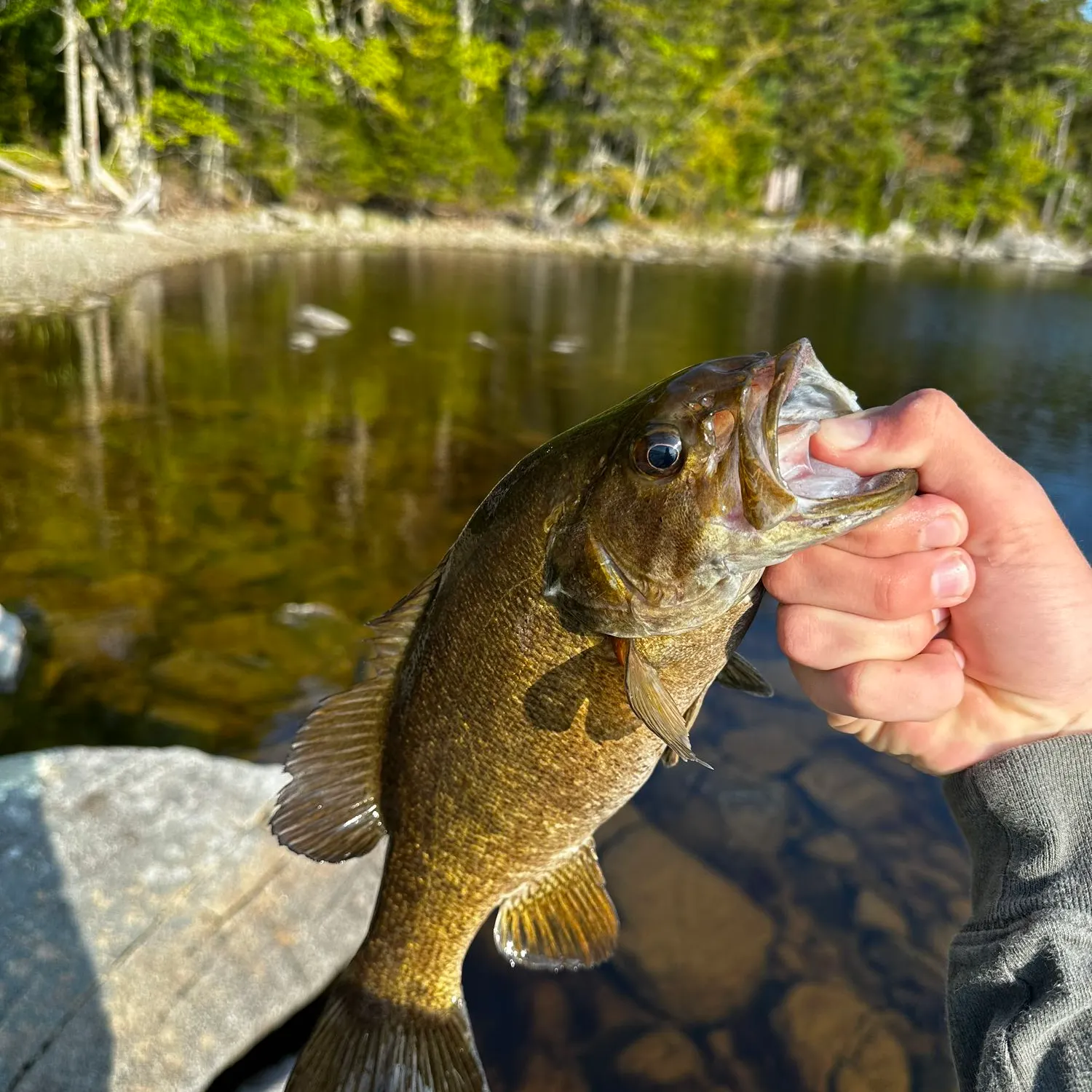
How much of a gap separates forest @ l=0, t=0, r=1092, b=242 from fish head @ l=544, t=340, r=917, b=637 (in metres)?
27.9

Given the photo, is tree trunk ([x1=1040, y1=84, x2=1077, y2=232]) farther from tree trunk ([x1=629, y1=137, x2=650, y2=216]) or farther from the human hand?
the human hand

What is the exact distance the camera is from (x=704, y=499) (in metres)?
1.84

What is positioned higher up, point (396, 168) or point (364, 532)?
point (396, 168)

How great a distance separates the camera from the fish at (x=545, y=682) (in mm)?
1828

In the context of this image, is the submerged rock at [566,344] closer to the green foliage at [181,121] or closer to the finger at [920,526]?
the finger at [920,526]

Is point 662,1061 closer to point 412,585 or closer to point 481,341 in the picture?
point 412,585

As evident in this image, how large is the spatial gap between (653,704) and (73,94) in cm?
2985

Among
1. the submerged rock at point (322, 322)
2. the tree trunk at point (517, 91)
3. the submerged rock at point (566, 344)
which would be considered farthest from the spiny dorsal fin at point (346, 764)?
the tree trunk at point (517, 91)

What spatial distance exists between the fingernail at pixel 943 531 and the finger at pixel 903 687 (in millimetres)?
370

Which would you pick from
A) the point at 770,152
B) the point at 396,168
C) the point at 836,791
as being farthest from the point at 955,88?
the point at 836,791

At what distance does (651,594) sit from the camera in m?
1.92

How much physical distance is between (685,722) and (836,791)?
3803mm

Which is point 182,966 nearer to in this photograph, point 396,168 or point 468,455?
point 468,455

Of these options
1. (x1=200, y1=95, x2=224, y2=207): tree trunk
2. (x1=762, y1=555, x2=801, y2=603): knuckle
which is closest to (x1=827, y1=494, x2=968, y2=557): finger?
(x1=762, y1=555, x2=801, y2=603): knuckle
